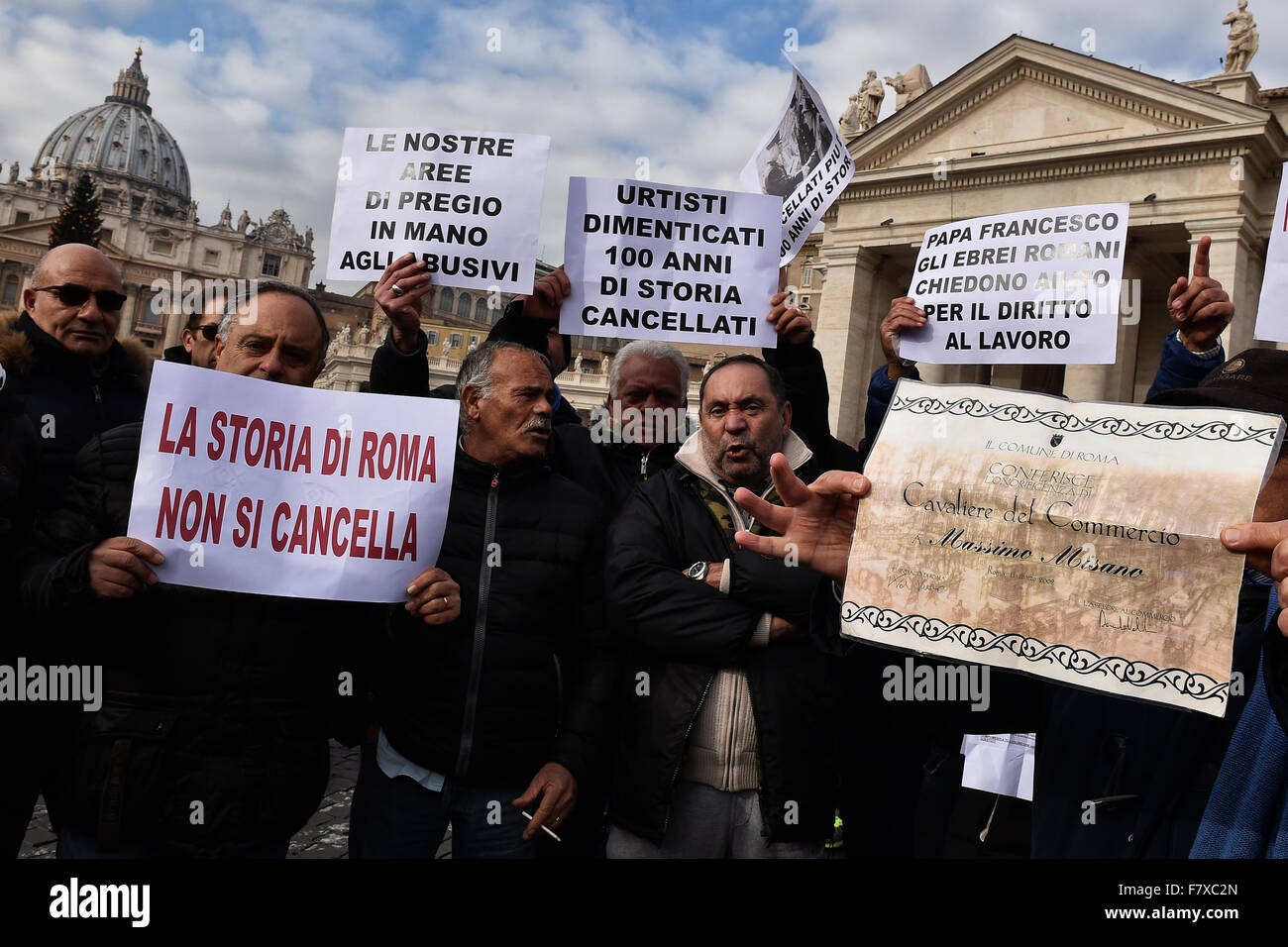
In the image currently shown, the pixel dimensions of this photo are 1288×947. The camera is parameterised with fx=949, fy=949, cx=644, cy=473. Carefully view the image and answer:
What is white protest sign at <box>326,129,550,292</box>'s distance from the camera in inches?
154

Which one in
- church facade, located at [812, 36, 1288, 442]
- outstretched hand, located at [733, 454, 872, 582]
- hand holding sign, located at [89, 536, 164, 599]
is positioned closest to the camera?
outstretched hand, located at [733, 454, 872, 582]

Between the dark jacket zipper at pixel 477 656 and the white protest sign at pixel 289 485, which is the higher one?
the white protest sign at pixel 289 485

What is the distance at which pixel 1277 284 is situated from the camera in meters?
3.45

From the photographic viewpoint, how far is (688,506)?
3.11 m

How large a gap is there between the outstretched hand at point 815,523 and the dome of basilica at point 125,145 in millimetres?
153294

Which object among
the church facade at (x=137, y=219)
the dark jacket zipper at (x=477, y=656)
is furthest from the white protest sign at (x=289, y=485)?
the church facade at (x=137, y=219)

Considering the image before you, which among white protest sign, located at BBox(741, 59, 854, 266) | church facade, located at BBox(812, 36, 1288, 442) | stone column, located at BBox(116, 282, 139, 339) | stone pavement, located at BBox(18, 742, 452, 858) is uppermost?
stone column, located at BBox(116, 282, 139, 339)

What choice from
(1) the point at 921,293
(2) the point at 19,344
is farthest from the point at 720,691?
(2) the point at 19,344

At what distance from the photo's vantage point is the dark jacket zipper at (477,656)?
2.84 metres

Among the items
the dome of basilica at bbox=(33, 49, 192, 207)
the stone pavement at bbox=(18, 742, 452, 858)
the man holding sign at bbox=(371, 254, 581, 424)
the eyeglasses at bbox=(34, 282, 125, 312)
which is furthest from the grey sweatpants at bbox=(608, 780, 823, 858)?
the dome of basilica at bbox=(33, 49, 192, 207)

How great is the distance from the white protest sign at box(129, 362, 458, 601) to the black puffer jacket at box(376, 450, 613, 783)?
23cm

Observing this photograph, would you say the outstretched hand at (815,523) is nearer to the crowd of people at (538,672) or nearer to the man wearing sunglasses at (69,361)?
the crowd of people at (538,672)

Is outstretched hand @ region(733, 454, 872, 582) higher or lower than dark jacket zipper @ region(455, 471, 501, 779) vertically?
higher

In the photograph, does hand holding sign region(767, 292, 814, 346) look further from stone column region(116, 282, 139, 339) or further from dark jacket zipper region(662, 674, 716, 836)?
stone column region(116, 282, 139, 339)
